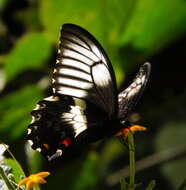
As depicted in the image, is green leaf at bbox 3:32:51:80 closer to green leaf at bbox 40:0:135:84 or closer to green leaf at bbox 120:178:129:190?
green leaf at bbox 40:0:135:84

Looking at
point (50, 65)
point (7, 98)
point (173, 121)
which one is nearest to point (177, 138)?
point (173, 121)

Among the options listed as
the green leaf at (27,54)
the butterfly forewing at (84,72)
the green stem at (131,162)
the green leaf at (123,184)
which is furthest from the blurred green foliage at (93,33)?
the green leaf at (123,184)

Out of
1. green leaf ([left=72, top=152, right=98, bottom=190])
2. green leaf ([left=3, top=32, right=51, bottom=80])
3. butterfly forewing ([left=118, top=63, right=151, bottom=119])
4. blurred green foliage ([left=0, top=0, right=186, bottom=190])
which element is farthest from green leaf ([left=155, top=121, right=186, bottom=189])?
butterfly forewing ([left=118, top=63, right=151, bottom=119])

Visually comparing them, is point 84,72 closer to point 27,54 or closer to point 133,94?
point 133,94

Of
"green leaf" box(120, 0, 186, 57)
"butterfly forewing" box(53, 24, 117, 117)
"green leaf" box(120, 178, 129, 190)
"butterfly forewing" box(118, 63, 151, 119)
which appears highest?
"green leaf" box(120, 0, 186, 57)

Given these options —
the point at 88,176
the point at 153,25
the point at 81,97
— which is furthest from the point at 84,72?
the point at 88,176

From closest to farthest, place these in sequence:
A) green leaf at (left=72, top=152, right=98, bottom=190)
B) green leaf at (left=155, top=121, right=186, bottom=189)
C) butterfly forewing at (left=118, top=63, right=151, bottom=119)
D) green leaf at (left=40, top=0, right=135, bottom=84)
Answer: butterfly forewing at (left=118, top=63, right=151, bottom=119) → green leaf at (left=40, top=0, right=135, bottom=84) → green leaf at (left=72, top=152, right=98, bottom=190) → green leaf at (left=155, top=121, right=186, bottom=189)

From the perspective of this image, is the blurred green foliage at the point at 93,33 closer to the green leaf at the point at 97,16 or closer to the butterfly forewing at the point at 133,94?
the green leaf at the point at 97,16

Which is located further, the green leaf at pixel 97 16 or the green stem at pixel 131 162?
the green leaf at pixel 97 16
